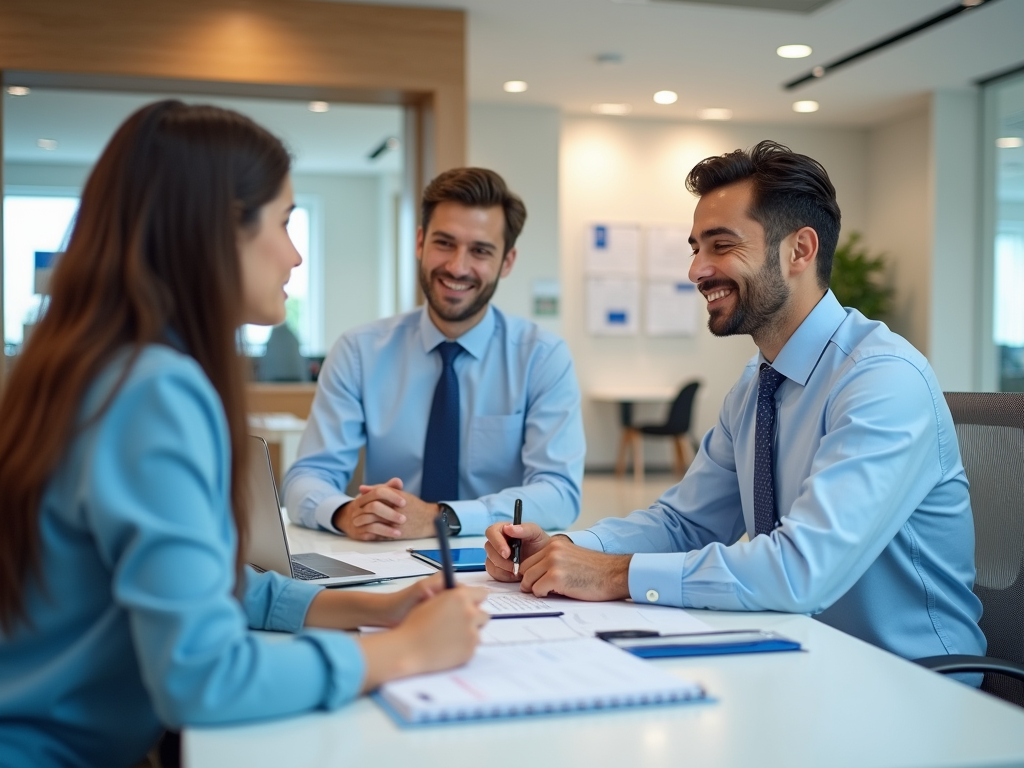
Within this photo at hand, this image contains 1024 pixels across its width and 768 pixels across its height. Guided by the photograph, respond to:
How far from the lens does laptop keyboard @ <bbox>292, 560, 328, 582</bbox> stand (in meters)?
1.61

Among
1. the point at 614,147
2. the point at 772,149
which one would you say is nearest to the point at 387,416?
the point at 772,149

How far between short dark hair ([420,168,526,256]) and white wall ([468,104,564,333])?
5.45 metres

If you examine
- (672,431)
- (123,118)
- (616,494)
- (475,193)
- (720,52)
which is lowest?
(616,494)

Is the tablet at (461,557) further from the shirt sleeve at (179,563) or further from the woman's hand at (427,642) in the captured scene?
the shirt sleeve at (179,563)

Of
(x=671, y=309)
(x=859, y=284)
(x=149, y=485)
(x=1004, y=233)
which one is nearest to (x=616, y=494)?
(x=671, y=309)

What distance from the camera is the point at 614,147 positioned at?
8.98 meters

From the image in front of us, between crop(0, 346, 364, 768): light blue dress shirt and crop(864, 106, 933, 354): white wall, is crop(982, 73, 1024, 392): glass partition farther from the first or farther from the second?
crop(0, 346, 364, 768): light blue dress shirt

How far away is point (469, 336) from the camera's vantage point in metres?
2.65

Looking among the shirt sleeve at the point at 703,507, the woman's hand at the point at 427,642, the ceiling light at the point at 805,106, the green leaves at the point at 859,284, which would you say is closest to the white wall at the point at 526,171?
the ceiling light at the point at 805,106

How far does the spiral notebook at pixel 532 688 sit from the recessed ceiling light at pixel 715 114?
8.09 meters

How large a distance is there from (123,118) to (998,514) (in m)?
8.08

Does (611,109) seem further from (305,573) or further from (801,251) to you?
(305,573)

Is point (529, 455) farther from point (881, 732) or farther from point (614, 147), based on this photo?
point (614, 147)

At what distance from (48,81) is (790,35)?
448cm
